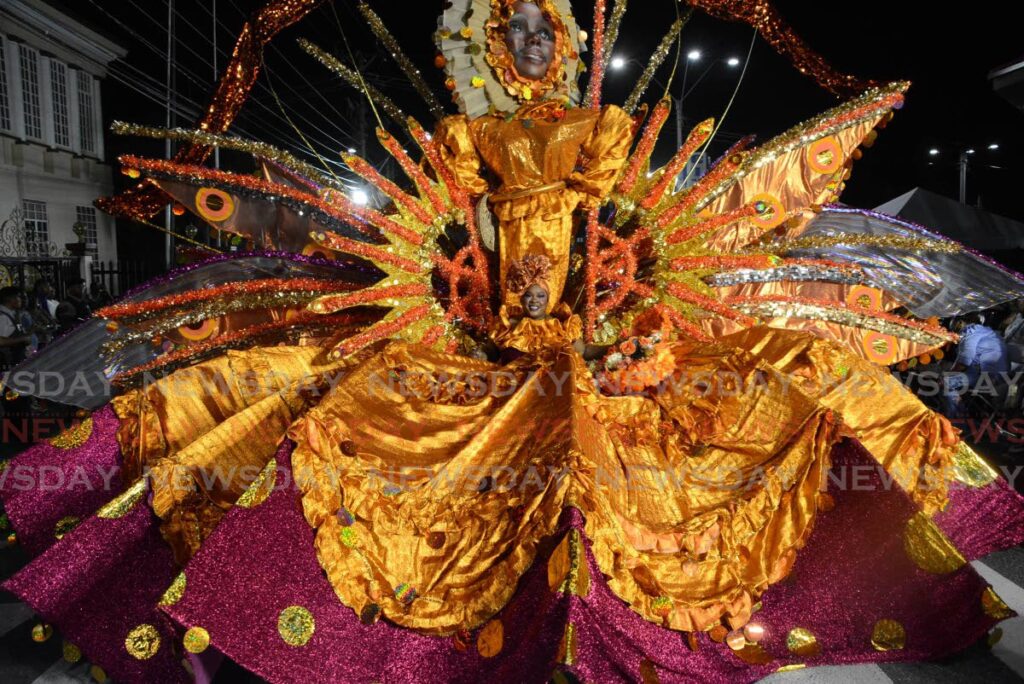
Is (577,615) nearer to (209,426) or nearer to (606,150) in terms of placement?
(209,426)

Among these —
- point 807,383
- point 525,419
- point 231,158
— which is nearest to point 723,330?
point 807,383

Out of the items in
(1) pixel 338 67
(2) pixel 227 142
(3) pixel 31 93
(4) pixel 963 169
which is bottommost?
(2) pixel 227 142

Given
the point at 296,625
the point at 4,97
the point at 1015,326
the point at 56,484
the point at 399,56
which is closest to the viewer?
the point at 296,625

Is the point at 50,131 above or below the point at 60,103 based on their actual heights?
below

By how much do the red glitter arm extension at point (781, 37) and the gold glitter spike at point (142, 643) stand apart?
3.47 m

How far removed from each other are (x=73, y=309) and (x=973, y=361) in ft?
25.7

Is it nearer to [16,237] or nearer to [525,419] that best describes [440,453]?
[525,419]

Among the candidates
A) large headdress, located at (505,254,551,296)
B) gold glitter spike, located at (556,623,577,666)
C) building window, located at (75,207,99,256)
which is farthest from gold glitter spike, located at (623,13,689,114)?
building window, located at (75,207,99,256)

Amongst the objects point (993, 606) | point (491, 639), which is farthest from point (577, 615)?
point (993, 606)

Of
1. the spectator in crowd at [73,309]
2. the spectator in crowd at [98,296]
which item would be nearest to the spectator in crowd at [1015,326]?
the spectator in crowd at [73,309]

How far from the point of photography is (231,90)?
3154mm

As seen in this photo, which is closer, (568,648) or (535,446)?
(568,648)

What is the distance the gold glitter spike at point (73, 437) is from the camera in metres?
2.62

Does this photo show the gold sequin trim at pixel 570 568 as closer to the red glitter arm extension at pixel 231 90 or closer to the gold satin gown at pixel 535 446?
the gold satin gown at pixel 535 446
